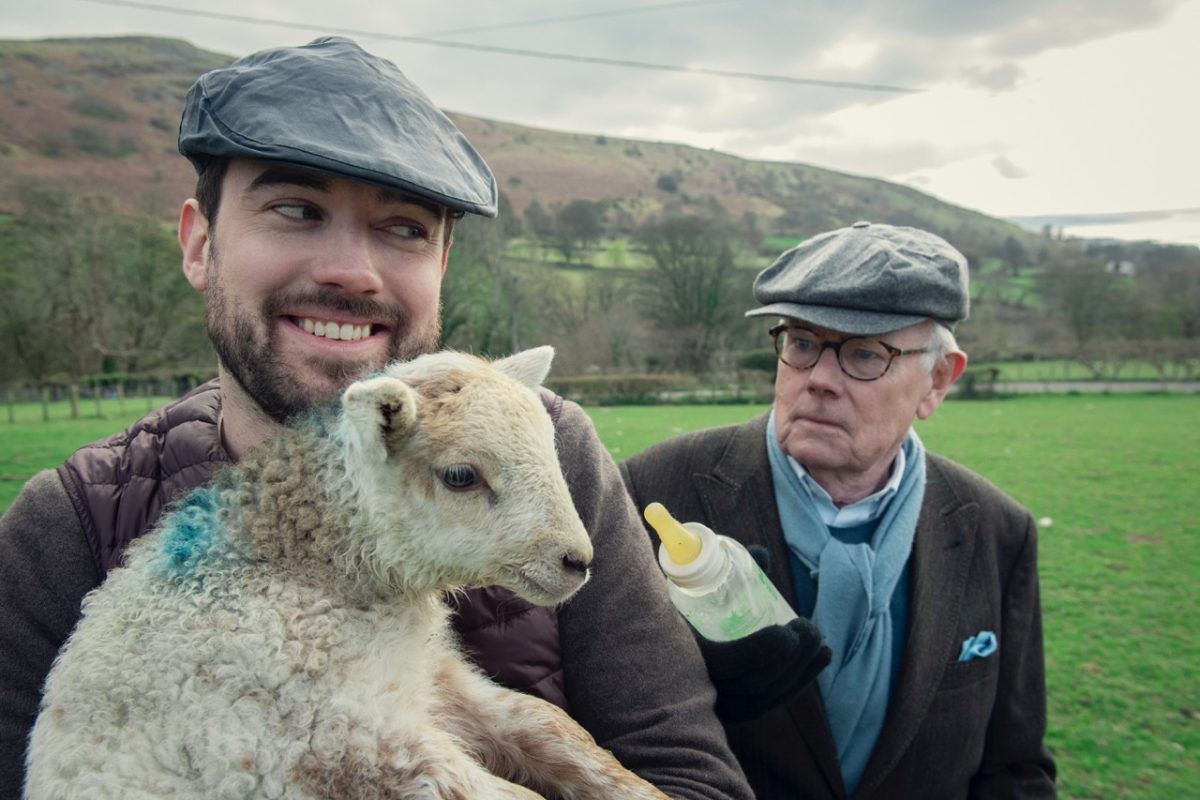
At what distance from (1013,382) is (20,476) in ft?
164

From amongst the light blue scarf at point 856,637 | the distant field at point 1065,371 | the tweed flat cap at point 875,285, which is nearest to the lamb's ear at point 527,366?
the tweed flat cap at point 875,285

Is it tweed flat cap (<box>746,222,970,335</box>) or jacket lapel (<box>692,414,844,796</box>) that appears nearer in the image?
jacket lapel (<box>692,414,844,796</box>)

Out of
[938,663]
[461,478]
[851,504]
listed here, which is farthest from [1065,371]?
[461,478]

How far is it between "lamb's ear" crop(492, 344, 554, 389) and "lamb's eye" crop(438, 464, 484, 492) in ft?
1.45

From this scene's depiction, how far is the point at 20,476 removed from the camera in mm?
17922

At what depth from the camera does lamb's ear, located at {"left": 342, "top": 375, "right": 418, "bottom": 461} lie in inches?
73.2

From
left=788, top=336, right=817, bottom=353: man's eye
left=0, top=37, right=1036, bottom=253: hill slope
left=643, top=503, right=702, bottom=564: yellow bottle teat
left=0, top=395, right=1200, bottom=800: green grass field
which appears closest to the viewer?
left=643, top=503, right=702, bottom=564: yellow bottle teat

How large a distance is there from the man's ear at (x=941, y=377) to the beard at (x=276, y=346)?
292 centimetres

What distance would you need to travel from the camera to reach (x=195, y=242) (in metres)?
2.44

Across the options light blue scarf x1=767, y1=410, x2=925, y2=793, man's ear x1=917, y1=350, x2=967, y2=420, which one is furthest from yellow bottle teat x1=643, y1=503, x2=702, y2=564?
man's ear x1=917, y1=350, x2=967, y2=420

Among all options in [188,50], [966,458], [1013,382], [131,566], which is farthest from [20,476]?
[188,50]

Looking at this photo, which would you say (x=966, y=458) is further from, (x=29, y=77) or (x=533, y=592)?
(x=29, y=77)

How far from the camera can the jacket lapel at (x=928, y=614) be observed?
3367 millimetres

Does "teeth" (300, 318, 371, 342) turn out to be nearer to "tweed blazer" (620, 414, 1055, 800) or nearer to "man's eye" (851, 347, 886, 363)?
"tweed blazer" (620, 414, 1055, 800)
